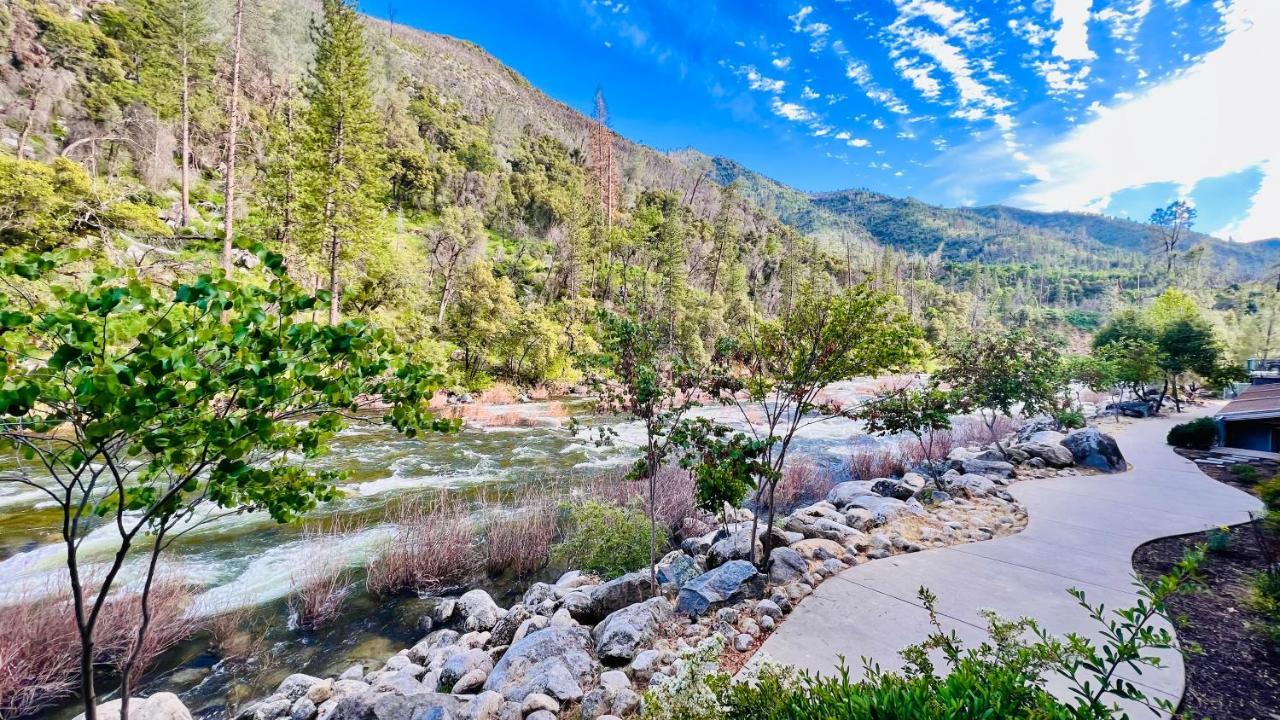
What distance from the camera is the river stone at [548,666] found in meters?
3.38

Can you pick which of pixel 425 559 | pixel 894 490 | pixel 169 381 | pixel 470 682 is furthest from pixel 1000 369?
pixel 169 381

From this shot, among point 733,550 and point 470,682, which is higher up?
point 733,550

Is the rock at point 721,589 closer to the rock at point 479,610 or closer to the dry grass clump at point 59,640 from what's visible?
the rock at point 479,610

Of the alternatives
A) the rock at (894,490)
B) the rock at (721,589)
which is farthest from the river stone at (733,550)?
the rock at (894,490)

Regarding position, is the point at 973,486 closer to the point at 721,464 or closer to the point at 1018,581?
the point at 1018,581

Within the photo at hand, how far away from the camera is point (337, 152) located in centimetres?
1819

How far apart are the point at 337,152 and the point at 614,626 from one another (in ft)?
69.0

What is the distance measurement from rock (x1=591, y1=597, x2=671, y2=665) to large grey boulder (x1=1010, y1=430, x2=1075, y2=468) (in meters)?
9.80

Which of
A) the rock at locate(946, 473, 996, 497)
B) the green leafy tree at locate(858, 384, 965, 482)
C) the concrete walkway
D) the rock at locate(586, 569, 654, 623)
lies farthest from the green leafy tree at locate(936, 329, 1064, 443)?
the rock at locate(586, 569, 654, 623)

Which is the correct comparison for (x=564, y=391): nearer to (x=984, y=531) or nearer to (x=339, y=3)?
(x=339, y=3)

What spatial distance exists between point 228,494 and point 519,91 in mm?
102949

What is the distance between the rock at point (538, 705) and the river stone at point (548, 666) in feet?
0.27

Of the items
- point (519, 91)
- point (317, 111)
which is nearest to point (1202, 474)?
point (317, 111)

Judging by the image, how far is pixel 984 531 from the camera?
5.97 m
